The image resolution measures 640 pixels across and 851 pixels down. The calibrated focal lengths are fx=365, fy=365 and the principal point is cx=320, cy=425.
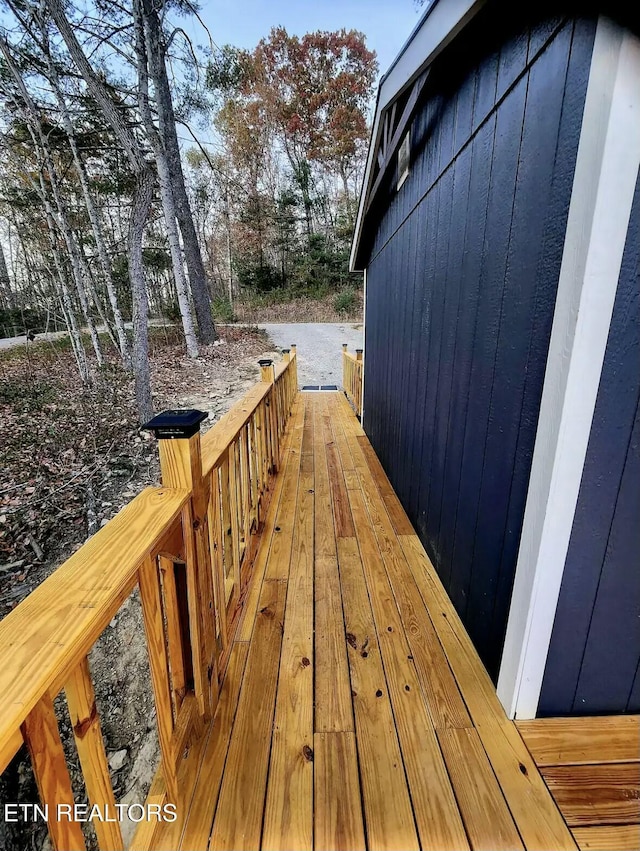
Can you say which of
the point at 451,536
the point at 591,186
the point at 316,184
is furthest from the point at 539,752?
the point at 316,184

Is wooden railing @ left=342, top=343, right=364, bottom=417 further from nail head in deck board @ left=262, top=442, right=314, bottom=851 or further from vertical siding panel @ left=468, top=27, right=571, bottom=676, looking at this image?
vertical siding panel @ left=468, top=27, right=571, bottom=676

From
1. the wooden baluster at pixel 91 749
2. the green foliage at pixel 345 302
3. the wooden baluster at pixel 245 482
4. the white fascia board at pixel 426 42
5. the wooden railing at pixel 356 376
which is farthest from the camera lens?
the green foliage at pixel 345 302

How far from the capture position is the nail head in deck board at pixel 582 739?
1176 millimetres

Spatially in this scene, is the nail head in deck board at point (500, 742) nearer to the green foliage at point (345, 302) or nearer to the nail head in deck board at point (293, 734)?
the nail head in deck board at point (293, 734)

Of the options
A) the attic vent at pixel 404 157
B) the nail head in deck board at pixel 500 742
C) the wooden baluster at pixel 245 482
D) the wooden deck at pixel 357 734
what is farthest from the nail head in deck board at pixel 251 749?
the attic vent at pixel 404 157

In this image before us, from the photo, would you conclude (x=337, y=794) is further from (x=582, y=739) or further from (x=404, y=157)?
(x=404, y=157)

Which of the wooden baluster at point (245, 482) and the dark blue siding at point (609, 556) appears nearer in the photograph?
the dark blue siding at point (609, 556)

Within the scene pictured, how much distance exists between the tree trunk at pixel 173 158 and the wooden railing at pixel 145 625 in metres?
7.99

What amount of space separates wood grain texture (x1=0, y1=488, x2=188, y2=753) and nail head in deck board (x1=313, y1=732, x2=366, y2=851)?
0.90m

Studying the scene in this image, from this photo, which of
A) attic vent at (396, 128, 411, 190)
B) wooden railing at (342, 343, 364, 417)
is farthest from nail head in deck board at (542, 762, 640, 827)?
wooden railing at (342, 343, 364, 417)

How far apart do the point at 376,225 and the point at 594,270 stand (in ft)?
12.5

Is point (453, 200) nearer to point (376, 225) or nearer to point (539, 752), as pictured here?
point (539, 752)

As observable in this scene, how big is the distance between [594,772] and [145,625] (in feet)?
4.69

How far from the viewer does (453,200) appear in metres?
1.88
